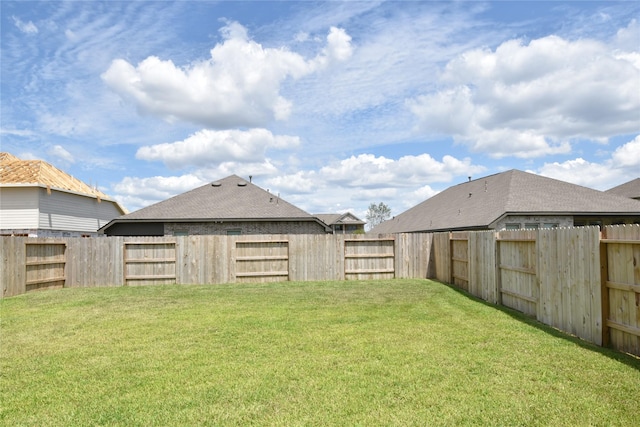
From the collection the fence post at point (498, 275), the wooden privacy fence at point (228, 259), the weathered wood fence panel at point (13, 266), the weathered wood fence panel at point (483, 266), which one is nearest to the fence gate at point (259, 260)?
the wooden privacy fence at point (228, 259)

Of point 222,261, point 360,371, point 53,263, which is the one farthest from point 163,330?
point 53,263

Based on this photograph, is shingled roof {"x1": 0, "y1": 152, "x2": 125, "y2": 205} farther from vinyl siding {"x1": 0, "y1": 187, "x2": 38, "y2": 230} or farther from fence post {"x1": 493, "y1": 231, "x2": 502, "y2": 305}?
fence post {"x1": 493, "y1": 231, "x2": 502, "y2": 305}

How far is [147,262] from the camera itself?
16672 millimetres

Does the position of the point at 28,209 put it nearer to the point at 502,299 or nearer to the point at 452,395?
the point at 502,299

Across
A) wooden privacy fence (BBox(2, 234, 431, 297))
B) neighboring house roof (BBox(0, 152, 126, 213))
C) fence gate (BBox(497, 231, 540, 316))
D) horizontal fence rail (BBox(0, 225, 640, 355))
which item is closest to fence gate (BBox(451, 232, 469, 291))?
horizontal fence rail (BBox(0, 225, 640, 355))

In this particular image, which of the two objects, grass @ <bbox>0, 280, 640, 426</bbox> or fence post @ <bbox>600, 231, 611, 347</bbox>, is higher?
fence post @ <bbox>600, 231, 611, 347</bbox>

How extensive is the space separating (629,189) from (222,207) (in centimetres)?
3606

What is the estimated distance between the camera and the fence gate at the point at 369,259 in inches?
688

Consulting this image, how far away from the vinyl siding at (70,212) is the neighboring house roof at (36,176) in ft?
1.46

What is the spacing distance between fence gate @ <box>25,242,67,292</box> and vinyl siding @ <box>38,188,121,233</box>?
10.0 m

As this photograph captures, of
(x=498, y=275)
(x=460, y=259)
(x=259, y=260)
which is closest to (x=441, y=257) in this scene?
(x=460, y=259)

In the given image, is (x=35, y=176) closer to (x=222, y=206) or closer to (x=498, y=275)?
(x=222, y=206)

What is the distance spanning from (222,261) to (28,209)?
14079 mm

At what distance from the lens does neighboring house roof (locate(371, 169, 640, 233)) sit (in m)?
22.5
